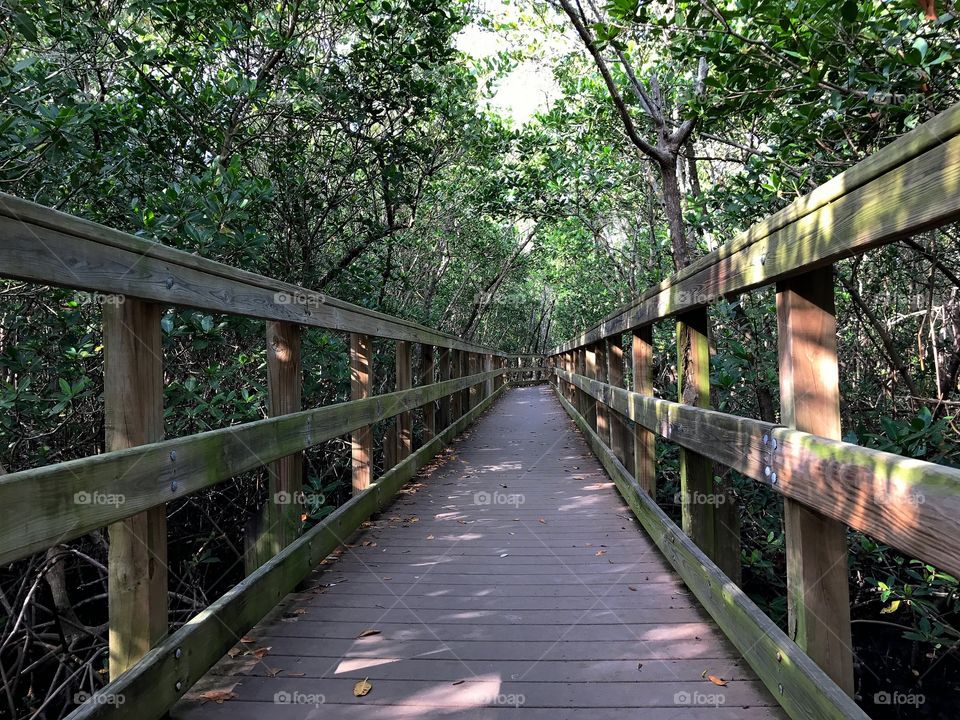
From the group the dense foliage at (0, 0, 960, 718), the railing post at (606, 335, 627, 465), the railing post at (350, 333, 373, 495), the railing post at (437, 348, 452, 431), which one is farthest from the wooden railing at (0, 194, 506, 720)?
the railing post at (437, 348, 452, 431)

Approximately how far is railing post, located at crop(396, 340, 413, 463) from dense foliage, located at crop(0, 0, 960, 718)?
31.1 inches

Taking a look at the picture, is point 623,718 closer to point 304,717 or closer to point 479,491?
point 304,717

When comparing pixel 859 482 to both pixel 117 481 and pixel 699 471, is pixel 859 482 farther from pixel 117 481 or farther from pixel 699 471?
pixel 117 481

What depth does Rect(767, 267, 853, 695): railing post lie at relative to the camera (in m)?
1.76

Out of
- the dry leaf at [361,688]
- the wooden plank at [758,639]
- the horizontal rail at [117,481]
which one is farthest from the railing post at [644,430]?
the dry leaf at [361,688]

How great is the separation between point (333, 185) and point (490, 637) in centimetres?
660

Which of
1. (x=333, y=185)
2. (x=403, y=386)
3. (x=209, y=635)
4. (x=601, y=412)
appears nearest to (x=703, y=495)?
(x=209, y=635)

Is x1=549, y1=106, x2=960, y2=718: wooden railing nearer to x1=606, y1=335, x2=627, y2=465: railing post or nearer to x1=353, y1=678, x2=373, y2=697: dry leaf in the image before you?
x1=353, y1=678, x2=373, y2=697: dry leaf

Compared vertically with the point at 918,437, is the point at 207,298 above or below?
above

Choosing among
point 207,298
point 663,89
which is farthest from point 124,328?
point 663,89

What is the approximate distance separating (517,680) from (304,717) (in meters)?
0.74

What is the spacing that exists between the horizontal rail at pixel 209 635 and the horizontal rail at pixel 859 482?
186cm

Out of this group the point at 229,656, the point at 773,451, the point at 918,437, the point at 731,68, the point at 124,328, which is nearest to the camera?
the point at 124,328

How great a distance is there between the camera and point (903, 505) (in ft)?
4.25
